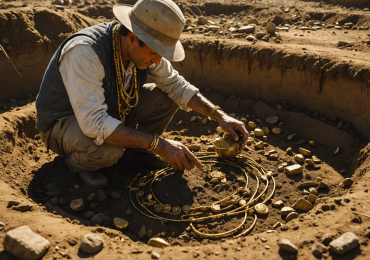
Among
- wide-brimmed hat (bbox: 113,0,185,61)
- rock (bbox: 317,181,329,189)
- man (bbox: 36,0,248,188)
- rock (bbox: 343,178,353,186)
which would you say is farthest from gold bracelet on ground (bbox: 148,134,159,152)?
rock (bbox: 343,178,353,186)

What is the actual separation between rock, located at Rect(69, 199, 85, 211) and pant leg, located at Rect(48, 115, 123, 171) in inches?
12.4

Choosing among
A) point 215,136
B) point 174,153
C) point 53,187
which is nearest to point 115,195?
point 53,187

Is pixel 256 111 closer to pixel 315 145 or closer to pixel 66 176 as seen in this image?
pixel 315 145

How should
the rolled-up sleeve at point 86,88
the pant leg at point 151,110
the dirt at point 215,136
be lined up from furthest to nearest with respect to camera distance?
the pant leg at point 151,110
the rolled-up sleeve at point 86,88
the dirt at point 215,136

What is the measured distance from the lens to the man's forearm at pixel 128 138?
107 inches

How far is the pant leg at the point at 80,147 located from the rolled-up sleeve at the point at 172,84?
0.85 metres

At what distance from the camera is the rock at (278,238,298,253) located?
6.74 feet

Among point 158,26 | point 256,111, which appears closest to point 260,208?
point 158,26

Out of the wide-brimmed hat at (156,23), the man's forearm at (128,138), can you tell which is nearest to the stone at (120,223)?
the man's forearm at (128,138)

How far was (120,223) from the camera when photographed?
8.99ft

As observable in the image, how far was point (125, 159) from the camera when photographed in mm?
3578

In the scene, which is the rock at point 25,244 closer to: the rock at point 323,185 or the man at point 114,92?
the man at point 114,92

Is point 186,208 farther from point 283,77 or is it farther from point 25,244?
point 283,77

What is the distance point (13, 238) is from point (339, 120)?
364 cm
